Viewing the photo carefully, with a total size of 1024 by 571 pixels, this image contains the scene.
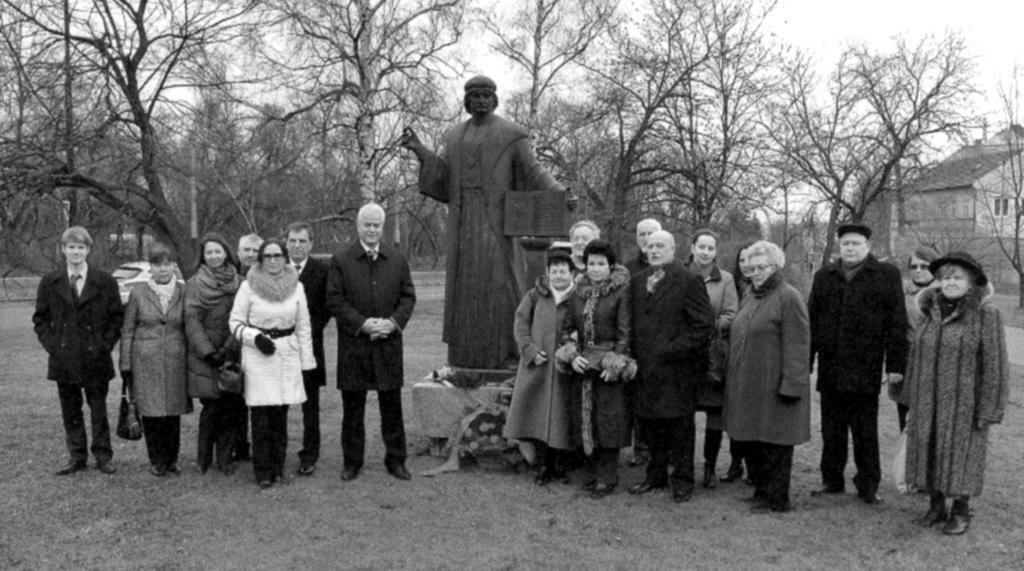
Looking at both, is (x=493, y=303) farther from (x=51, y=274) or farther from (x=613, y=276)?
(x=51, y=274)

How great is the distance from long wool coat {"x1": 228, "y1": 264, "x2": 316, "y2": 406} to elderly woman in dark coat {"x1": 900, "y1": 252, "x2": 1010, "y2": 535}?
12.1 feet

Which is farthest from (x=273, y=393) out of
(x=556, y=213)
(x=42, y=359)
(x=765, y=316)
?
(x=42, y=359)

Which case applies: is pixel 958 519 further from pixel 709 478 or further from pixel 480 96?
pixel 480 96

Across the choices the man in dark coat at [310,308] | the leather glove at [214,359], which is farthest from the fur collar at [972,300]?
the leather glove at [214,359]

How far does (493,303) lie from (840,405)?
239 centimetres

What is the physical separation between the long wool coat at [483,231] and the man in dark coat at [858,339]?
1.97 metres

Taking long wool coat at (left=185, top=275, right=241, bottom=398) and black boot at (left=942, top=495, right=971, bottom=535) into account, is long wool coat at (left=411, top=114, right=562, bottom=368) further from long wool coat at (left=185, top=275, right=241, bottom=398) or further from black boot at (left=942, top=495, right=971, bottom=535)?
black boot at (left=942, top=495, right=971, bottom=535)

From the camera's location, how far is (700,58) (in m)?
19.3

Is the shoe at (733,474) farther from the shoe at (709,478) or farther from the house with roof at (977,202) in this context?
the house with roof at (977,202)

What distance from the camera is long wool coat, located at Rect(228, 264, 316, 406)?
5.14 m

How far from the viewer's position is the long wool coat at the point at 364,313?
5316 mm

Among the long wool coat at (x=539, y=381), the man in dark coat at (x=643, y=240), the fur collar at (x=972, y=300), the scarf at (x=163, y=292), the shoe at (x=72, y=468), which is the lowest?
the shoe at (x=72, y=468)

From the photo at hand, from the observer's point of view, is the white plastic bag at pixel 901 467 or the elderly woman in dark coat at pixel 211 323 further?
the elderly woman in dark coat at pixel 211 323

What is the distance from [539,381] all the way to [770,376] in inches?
55.0
